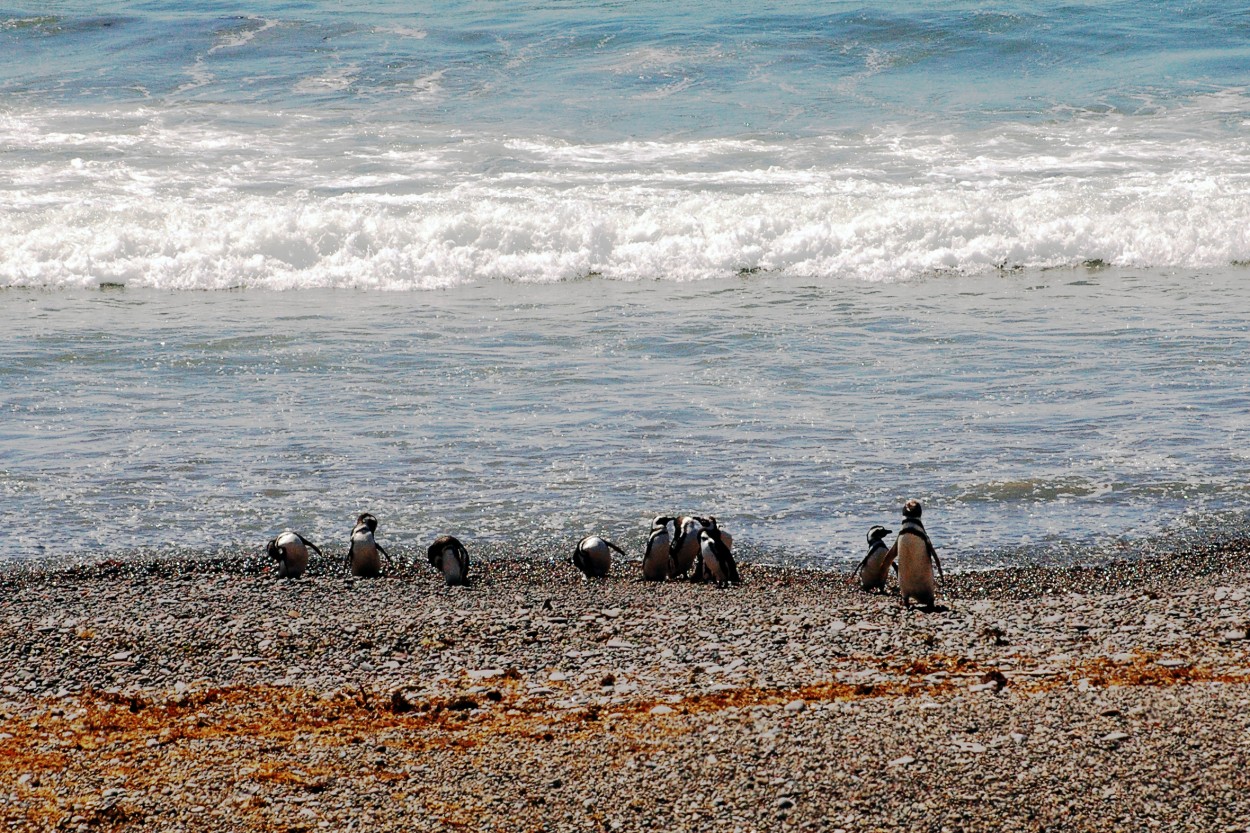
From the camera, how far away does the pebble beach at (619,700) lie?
444 centimetres

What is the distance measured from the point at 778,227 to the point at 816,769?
13.4m

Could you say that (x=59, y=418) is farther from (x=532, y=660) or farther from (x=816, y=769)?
(x=816, y=769)

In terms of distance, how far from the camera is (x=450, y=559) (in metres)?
7.53

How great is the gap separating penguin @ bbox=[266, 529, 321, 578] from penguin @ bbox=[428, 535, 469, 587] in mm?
724

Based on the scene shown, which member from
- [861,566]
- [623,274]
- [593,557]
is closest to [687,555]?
[593,557]

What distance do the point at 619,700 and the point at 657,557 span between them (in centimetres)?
225

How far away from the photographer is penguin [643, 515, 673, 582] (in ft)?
25.0

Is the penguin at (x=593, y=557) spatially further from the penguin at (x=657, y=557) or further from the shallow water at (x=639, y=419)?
the shallow water at (x=639, y=419)

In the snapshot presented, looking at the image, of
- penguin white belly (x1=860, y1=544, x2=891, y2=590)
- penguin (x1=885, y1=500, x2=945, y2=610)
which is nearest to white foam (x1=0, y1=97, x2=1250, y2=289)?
penguin white belly (x1=860, y1=544, x2=891, y2=590)

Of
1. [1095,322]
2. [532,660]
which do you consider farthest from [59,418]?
[1095,322]

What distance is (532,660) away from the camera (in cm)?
604

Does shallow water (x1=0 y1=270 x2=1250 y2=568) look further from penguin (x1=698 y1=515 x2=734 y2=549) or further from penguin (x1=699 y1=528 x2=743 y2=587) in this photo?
penguin (x1=699 y1=528 x2=743 y2=587)

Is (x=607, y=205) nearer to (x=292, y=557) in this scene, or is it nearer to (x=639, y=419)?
(x=639, y=419)

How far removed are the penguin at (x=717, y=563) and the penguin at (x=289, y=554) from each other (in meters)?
2.26
